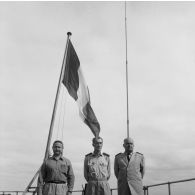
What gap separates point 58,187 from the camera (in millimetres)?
5500

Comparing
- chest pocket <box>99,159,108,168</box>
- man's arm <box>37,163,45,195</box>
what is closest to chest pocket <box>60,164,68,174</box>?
man's arm <box>37,163,45,195</box>

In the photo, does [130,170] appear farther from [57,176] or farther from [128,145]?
[57,176]

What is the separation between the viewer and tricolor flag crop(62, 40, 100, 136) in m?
8.19

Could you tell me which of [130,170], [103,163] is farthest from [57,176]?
[130,170]

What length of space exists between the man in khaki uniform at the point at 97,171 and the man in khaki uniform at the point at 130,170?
23cm

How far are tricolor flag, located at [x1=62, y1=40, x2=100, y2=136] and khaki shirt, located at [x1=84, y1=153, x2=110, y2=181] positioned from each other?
1.67m

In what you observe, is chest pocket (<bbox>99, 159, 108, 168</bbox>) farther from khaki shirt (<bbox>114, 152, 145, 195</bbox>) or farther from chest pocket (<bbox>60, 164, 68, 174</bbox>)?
chest pocket (<bbox>60, 164, 68, 174</bbox>)

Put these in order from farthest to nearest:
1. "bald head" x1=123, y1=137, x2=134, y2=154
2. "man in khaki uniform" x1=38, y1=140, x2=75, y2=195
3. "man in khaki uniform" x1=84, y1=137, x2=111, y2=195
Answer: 1. "bald head" x1=123, y1=137, x2=134, y2=154
2. "man in khaki uniform" x1=84, y1=137, x2=111, y2=195
3. "man in khaki uniform" x1=38, y1=140, x2=75, y2=195

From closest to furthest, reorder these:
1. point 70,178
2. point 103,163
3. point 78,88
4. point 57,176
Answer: point 57,176 < point 70,178 < point 103,163 < point 78,88

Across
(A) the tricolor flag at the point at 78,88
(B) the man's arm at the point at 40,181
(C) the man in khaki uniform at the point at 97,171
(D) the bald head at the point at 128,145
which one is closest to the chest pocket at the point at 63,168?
(B) the man's arm at the point at 40,181

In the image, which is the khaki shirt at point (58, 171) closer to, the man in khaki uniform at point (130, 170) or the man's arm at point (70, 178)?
the man's arm at point (70, 178)

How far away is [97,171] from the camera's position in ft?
20.2

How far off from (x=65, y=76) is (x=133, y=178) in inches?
124

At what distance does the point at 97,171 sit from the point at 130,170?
0.59 meters
